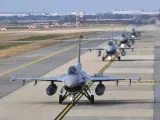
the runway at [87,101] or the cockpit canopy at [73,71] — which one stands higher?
the cockpit canopy at [73,71]

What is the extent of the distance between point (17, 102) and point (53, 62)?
1321 inches

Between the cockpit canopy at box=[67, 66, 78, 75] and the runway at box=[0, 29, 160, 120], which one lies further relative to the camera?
the cockpit canopy at box=[67, 66, 78, 75]

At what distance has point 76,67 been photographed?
126ft

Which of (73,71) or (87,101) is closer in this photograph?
(73,71)

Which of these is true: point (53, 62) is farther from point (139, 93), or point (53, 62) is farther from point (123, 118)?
point (123, 118)

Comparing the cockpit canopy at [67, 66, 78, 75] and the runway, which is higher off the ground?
the cockpit canopy at [67, 66, 78, 75]

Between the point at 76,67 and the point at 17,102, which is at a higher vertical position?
the point at 76,67

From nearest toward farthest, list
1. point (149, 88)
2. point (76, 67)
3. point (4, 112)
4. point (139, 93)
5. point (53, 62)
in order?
1. point (4, 112)
2. point (76, 67)
3. point (139, 93)
4. point (149, 88)
5. point (53, 62)

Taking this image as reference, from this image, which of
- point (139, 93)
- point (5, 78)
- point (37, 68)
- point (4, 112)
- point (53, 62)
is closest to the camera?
point (4, 112)

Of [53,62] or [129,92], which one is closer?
[129,92]

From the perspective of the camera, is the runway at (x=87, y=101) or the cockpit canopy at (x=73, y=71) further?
the cockpit canopy at (x=73, y=71)

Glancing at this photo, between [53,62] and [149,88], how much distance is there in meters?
28.2

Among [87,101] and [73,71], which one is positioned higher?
[73,71]

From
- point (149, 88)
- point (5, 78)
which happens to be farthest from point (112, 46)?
point (149, 88)
